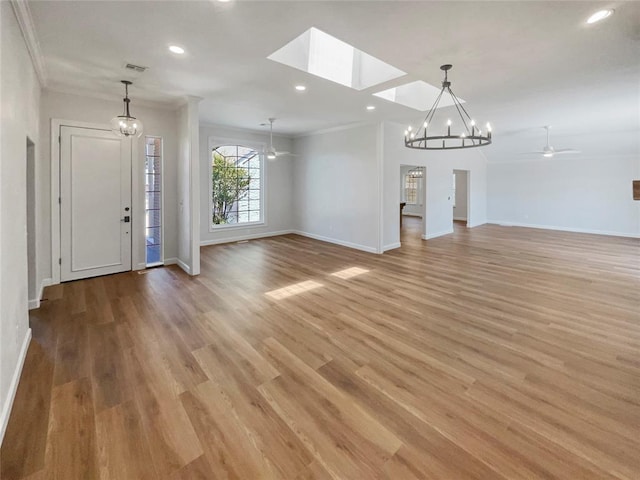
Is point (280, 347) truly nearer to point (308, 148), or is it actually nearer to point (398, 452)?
point (398, 452)

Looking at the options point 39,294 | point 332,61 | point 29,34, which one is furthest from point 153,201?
point 332,61

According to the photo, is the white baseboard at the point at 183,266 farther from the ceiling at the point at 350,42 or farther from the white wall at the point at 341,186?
the white wall at the point at 341,186

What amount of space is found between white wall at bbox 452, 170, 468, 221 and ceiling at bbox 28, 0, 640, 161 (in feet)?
24.3

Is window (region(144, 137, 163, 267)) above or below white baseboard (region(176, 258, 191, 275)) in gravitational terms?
above

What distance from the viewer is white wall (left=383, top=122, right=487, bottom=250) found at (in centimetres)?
698

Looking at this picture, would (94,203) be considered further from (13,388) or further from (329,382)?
(329,382)

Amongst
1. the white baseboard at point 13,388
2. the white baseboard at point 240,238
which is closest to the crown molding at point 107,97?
the white baseboard at point 240,238

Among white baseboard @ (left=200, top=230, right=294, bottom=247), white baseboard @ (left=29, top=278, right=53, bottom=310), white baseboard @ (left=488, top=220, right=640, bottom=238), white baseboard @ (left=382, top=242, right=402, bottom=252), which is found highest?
white baseboard @ (left=488, top=220, right=640, bottom=238)

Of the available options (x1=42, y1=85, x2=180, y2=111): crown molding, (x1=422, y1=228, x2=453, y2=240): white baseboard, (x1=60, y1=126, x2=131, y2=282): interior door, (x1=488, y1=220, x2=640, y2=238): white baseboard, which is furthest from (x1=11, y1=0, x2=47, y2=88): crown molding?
(x1=488, y1=220, x2=640, y2=238): white baseboard

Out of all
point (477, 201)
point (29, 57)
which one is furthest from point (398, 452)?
point (477, 201)

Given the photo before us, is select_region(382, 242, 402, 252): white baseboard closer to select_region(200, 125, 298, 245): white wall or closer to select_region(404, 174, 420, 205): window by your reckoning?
select_region(200, 125, 298, 245): white wall

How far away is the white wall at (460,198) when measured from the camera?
1283 centimetres

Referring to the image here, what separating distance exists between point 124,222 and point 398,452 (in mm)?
5284

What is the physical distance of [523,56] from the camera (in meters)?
3.28
